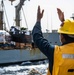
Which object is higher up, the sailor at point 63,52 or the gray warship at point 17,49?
the sailor at point 63,52

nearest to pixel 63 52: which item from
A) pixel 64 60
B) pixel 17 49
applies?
pixel 64 60

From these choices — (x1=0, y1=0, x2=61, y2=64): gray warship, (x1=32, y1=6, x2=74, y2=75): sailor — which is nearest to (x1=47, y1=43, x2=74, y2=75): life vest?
(x1=32, y1=6, x2=74, y2=75): sailor

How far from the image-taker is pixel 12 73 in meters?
15.6

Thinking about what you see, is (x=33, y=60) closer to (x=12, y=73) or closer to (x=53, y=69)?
(x=12, y=73)

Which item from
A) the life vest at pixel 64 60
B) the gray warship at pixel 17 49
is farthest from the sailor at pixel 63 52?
the gray warship at pixel 17 49

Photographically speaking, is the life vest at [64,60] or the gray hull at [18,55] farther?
the gray hull at [18,55]

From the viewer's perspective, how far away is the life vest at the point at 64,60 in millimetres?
2154

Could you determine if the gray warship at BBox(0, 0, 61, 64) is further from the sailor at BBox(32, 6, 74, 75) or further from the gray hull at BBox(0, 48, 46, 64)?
the sailor at BBox(32, 6, 74, 75)

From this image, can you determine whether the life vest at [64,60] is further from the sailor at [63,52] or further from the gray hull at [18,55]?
the gray hull at [18,55]

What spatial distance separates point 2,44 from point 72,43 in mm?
20509

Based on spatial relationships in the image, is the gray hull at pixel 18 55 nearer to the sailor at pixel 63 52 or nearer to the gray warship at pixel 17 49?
the gray warship at pixel 17 49

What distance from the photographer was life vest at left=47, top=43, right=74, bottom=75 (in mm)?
2154

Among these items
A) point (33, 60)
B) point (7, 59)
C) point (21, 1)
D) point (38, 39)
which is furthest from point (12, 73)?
point (21, 1)

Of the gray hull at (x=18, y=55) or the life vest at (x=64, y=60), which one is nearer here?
the life vest at (x=64, y=60)
